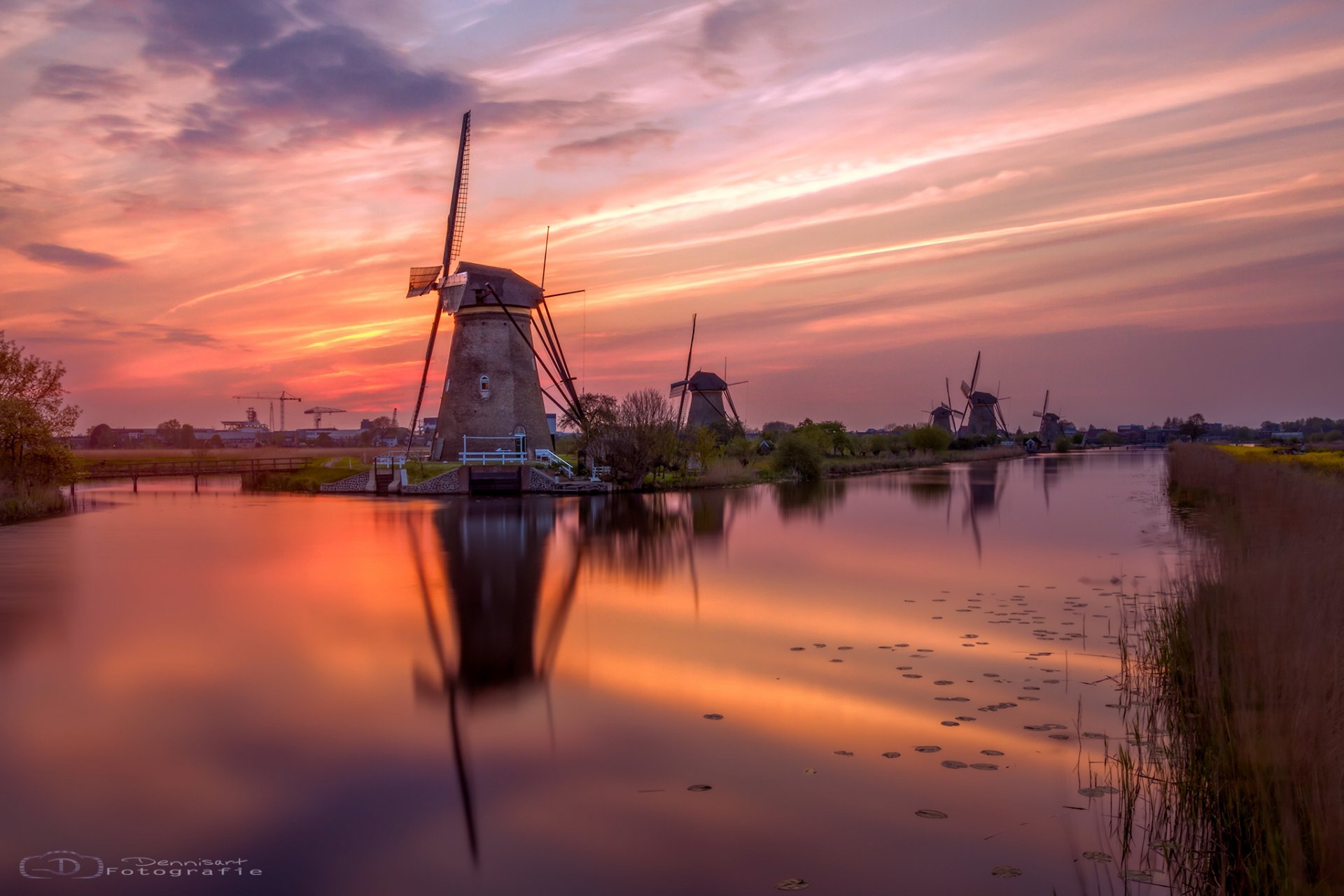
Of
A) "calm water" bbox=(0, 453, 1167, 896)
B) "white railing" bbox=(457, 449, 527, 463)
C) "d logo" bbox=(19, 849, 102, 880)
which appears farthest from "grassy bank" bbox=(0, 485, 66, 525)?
"d logo" bbox=(19, 849, 102, 880)

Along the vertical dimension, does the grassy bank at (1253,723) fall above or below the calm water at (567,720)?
above

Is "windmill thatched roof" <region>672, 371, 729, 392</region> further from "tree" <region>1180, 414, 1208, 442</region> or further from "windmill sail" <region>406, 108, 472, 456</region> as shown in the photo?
"tree" <region>1180, 414, 1208, 442</region>

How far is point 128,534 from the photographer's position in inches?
818

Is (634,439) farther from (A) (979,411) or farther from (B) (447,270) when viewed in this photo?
(A) (979,411)

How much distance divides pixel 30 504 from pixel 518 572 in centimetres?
1884

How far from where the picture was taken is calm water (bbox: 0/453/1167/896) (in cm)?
452

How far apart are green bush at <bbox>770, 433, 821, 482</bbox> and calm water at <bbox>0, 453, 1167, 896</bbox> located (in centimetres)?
2830

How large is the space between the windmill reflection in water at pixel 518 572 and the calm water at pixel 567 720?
79 mm

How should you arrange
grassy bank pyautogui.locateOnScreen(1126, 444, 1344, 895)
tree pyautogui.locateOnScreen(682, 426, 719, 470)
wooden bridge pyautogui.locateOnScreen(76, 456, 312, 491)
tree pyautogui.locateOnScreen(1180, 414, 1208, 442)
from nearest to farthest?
1. grassy bank pyautogui.locateOnScreen(1126, 444, 1344, 895)
2. tree pyautogui.locateOnScreen(682, 426, 719, 470)
3. wooden bridge pyautogui.locateOnScreen(76, 456, 312, 491)
4. tree pyautogui.locateOnScreen(1180, 414, 1208, 442)

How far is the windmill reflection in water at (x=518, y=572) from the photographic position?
7820 millimetres

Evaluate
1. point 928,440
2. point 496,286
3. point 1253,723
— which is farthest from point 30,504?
point 928,440

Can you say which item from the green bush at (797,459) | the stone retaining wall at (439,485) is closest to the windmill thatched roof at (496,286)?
the stone retaining wall at (439,485)

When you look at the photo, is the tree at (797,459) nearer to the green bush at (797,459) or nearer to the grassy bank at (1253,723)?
the green bush at (797,459)

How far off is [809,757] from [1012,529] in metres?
16.2
